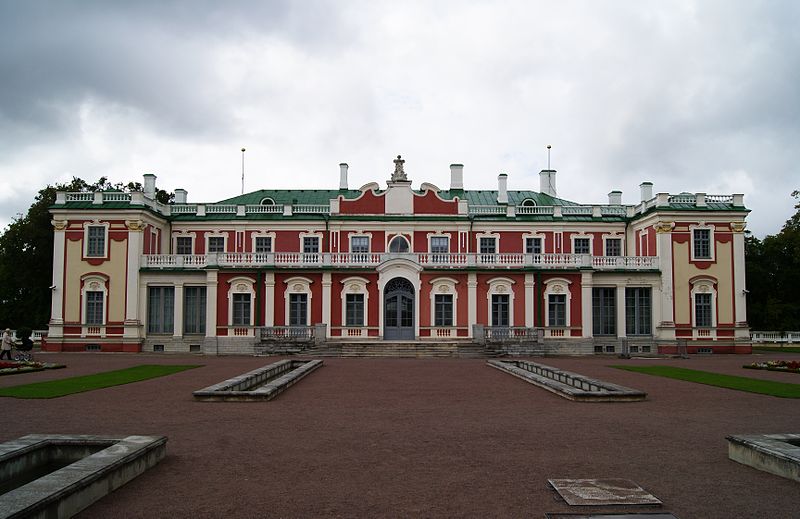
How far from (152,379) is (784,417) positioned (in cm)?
1743

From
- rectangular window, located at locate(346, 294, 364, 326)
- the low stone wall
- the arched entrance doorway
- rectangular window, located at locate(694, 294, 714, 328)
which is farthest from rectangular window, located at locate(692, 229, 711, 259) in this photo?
the low stone wall

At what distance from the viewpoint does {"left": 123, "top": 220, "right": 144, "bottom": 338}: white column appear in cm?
3903

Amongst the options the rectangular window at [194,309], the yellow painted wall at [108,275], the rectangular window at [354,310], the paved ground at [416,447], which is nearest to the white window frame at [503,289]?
the rectangular window at [354,310]

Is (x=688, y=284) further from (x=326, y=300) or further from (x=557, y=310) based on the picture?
(x=326, y=300)

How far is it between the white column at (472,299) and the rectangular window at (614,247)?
10.9 meters

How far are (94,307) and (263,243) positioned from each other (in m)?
10.7

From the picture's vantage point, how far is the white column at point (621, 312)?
3997 centimetres

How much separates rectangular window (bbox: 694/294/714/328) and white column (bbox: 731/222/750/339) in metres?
1.55

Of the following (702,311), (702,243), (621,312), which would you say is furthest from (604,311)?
(702,243)

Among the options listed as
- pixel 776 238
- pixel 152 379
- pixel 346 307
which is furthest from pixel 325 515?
pixel 776 238

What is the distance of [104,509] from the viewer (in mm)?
7340

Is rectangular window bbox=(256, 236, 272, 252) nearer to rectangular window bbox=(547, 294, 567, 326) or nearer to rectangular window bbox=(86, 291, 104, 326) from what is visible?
rectangular window bbox=(86, 291, 104, 326)

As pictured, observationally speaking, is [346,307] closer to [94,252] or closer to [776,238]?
[94,252]

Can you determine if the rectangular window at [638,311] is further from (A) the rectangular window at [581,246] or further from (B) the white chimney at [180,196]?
(B) the white chimney at [180,196]
